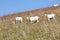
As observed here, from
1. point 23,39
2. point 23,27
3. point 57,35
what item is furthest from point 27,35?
point 57,35

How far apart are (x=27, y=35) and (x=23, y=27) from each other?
54 cm

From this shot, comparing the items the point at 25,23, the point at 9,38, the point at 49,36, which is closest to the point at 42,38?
the point at 49,36

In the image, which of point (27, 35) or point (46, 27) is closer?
point (27, 35)

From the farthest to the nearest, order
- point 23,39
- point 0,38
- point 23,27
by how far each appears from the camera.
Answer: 1. point 23,27
2. point 0,38
3. point 23,39

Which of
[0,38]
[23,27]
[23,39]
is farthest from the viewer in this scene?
[23,27]

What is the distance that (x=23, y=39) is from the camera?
13.7ft

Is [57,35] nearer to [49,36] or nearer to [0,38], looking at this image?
[49,36]

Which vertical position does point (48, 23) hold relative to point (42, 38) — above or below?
above

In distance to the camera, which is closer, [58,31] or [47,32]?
[47,32]

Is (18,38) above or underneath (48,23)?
underneath

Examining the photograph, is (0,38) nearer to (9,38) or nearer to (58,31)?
(9,38)

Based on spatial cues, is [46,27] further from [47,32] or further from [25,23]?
[25,23]

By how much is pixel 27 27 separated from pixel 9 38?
495 mm

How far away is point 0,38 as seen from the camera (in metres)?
4.47
